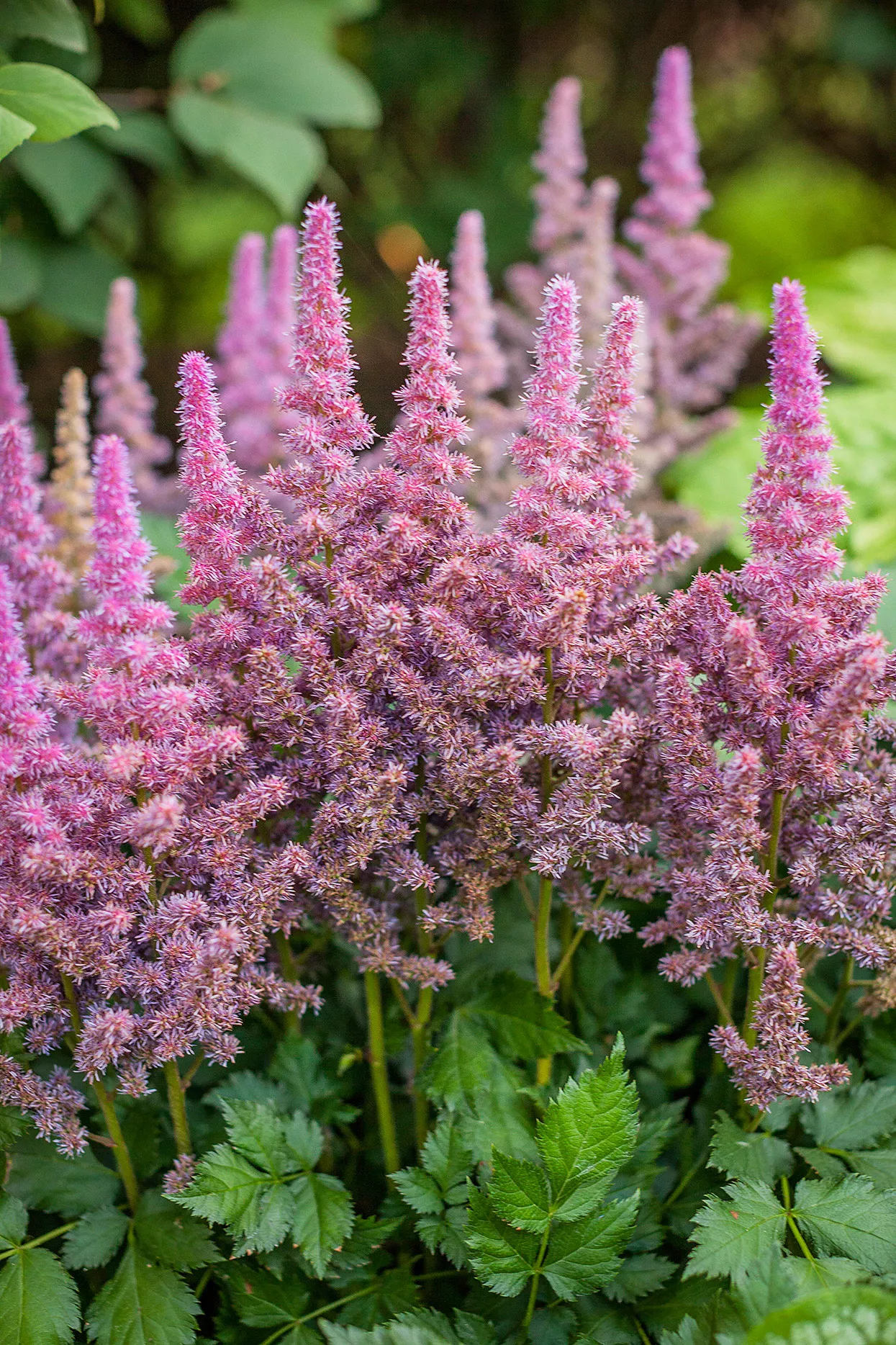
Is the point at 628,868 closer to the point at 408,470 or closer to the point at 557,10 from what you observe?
the point at 408,470

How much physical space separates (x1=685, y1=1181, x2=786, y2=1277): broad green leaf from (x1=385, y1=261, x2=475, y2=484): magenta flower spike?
770 millimetres

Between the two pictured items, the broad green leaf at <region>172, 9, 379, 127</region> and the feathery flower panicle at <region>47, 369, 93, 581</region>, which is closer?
the feathery flower panicle at <region>47, 369, 93, 581</region>

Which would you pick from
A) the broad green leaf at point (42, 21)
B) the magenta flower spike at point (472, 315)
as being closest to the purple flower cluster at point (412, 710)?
the magenta flower spike at point (472, 315)

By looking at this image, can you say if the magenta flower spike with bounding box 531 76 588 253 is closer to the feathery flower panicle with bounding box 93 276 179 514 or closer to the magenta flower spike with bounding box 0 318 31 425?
the feathery flower panicle with bounding box 93 276 179 514

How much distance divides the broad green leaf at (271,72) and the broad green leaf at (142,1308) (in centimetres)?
233

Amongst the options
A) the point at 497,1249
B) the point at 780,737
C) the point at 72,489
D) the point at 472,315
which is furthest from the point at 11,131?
the point at 497,1249

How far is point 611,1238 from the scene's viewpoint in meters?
1.15

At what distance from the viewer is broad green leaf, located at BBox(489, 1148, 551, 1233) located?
1.14 m

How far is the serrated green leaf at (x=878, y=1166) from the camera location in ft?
4.04

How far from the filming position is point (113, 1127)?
48.9 inches

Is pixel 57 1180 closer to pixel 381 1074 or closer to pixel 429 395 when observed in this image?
pixel 381 1074

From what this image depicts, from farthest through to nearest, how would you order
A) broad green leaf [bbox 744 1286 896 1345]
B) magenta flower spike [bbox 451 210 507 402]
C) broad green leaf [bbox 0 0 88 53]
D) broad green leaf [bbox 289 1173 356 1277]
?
magenta flower spike [bbox 451 210 507 402] < broad green leaf [bbox 0 0 88 53] < broad green leaf [bbox 289 1173 356 1277] < broad green leaf [bbox 744 1286 896 1345]

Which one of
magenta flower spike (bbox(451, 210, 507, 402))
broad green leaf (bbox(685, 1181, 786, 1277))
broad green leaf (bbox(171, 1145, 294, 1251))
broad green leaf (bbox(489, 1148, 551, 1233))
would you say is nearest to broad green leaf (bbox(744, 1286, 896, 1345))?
broad green leaf (bbox(685, 1181, 786, 1277))

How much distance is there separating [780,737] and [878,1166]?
1.63ft
